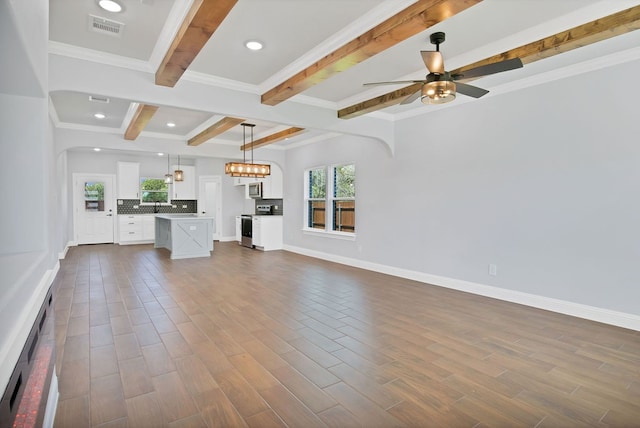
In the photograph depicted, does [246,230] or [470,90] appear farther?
[246,230]

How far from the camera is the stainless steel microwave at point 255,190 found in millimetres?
9375

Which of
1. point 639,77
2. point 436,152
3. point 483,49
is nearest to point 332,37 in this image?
point 483,49

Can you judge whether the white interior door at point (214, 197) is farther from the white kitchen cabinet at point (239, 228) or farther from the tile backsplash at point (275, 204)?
the tile backsplash at point (275, 204)

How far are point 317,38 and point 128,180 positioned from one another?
8886 mm

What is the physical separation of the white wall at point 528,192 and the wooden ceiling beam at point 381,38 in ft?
7.64

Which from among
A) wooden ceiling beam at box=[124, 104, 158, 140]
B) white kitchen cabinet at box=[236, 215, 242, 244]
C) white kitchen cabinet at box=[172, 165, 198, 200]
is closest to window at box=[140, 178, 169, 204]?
white kitchen cabinet at box=[172, 165, 198, 200]

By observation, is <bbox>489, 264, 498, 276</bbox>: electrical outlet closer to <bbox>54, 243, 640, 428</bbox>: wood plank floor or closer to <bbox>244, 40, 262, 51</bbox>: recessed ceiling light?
<bbox>54, 243, 640, 428</bbox>: wood plank floor

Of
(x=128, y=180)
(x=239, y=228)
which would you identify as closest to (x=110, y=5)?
(x=239, y=228)

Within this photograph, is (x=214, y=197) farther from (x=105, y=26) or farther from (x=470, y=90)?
(x=470, y=90)

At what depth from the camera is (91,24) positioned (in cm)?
295

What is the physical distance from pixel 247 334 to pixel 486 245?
3.30m

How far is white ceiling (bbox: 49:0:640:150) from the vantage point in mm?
2707

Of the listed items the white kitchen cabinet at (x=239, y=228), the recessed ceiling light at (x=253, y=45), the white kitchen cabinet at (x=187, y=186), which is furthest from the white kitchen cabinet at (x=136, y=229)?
the recessed ceiling light at (x=253, y=45)

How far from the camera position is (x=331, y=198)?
733 cm
